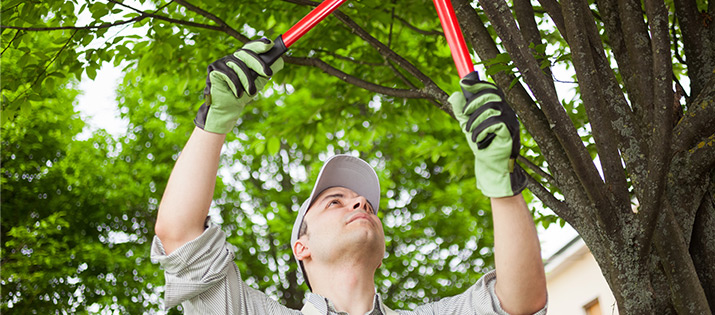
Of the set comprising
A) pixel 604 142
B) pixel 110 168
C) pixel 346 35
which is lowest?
pixel 604 142

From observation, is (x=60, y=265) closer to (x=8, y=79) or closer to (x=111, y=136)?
(x=111, y=136)

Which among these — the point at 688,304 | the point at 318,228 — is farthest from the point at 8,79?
the point at 688,304

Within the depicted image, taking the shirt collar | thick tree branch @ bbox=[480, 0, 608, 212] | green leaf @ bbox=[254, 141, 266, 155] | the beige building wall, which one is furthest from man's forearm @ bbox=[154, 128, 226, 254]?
the beige building wall

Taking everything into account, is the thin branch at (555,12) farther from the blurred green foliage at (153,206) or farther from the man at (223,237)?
the blurred green foliage at (153,206)

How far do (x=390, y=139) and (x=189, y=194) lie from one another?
11.5 metres

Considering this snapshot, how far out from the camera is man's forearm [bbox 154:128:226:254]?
2.10 m

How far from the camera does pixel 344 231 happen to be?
2562mm

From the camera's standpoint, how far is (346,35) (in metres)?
5.20

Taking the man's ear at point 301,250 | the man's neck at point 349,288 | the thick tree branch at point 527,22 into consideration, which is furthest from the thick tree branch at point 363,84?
the man's neck at point 349,288

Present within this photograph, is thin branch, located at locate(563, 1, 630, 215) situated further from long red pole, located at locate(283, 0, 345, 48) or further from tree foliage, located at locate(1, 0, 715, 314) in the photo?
long red pole, located at locate(283, 0, 345, 48)

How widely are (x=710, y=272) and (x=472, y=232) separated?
387 inches

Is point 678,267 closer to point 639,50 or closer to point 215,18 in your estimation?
point 639,50

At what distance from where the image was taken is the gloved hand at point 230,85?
83.3 inches

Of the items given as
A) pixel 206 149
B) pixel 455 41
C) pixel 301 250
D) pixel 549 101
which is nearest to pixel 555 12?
pixel 549 101
